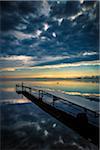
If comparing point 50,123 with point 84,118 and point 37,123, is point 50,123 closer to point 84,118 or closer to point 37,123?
point 37,123

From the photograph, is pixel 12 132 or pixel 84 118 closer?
pixel 84 118

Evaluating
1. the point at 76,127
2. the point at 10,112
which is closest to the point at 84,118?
the point at 76,127

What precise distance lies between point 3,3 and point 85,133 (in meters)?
5.17

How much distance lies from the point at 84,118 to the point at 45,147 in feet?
8.02

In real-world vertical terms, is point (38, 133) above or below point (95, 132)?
below

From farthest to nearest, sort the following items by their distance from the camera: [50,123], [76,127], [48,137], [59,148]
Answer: [50,123], [48,137], [59,148], [76,127]

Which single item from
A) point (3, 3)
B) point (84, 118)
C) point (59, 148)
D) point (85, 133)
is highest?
point (3, 3)

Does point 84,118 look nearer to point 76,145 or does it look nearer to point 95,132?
point 95,132

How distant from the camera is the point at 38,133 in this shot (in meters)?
9.72

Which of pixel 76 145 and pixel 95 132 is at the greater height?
pixel 95 132

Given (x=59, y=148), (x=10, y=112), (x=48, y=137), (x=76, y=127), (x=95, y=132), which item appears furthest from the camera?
(x=10, y=112)

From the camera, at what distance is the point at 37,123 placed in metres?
11.3

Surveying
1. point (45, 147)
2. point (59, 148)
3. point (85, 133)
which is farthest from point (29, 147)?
point (85, 133)

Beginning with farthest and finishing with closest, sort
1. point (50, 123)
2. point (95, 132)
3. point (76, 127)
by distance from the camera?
point (50, 123) < point (76, 127) < point (95, 132)
